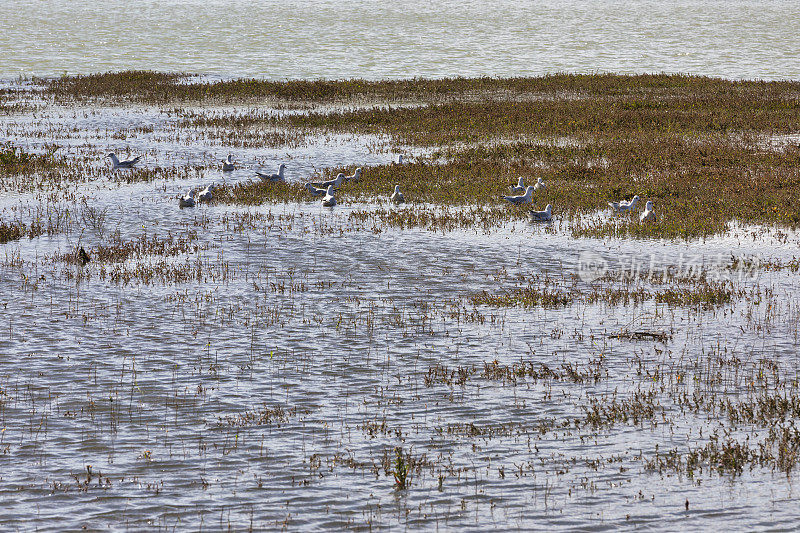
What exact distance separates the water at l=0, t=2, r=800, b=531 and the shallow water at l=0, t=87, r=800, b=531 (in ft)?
Result: 0.12

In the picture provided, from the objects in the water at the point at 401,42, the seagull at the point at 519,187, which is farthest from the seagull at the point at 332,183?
the water at the point at 401,42

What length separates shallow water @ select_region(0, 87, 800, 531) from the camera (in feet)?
27.2

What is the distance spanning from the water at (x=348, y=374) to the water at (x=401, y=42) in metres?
39.2

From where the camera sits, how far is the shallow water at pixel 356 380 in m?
8.30

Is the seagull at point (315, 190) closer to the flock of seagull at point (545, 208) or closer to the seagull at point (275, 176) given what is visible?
the seagull at point (275, 176)

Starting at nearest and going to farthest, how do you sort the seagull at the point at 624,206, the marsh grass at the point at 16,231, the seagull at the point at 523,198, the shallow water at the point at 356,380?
the shallow water at the point at 356,380, the marsh grass at the point at 16,231, the seagull at the point at 624,206, the seagull at the point at 523,198

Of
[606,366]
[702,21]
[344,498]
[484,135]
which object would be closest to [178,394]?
[344,498]

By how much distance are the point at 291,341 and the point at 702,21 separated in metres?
119

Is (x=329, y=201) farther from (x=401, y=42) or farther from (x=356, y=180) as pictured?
(x=401, y=42)

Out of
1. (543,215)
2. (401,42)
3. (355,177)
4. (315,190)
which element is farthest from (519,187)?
(401,42)

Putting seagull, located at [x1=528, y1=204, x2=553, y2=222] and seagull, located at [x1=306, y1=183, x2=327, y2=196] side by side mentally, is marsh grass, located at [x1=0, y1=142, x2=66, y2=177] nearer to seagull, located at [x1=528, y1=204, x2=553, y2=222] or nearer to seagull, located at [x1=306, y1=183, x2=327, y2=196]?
seagull, located at [x1=306, y1=183, x2=327, y2=196]

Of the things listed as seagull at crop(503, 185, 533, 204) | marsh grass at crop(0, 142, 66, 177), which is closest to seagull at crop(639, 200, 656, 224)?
seagull at crop(503, 185, 533, 204)

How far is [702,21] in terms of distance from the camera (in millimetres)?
118312

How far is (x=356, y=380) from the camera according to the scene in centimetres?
1145
